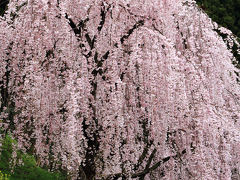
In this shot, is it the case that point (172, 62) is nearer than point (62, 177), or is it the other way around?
point (172, 62)

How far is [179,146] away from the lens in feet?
15.4

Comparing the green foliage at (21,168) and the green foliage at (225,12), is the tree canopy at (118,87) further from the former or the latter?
the green foliage at (225,12)

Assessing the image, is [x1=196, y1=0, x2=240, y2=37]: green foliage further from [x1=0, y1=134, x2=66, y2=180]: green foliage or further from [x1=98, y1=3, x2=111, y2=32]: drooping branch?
[x1=0, y1=134, x2=66, y2=180]: green foliage

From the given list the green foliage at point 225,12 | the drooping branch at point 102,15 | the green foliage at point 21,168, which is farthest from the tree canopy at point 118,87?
the green foliage at point 225,12

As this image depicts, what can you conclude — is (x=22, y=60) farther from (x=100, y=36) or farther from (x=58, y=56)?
(x=100, y=36)

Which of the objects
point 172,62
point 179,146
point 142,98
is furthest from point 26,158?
point 172,62

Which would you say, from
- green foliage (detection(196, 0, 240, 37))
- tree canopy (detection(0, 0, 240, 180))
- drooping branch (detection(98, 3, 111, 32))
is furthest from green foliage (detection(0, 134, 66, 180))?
green foliage (detection(196, 0, 240, 37))

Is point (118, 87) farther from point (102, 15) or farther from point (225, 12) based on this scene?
point (225, 12)

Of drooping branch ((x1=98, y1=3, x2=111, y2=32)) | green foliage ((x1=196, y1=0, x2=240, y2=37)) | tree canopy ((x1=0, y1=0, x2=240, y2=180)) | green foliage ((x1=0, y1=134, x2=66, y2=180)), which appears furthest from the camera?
green foliage ((x1=196, y1=0, x2=240, y2=37))

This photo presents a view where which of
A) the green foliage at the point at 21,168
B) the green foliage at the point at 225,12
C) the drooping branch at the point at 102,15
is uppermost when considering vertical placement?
the green foliage at the point at 225,12

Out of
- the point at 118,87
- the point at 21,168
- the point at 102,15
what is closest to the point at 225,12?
the point at 102,15

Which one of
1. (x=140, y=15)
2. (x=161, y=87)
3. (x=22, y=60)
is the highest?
(x=140, y=15)

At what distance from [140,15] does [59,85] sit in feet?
5.81

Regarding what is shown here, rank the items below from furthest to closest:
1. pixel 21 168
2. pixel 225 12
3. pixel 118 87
Answer: pixel 225 12
pixel 21 168
pixel 118 87
